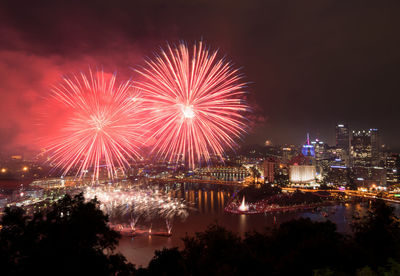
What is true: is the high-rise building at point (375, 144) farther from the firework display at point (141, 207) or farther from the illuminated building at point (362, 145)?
the firework display at point (141, 207)

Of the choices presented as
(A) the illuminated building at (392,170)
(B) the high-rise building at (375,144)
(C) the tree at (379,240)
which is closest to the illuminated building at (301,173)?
(A) the illuminated building at (392,170)

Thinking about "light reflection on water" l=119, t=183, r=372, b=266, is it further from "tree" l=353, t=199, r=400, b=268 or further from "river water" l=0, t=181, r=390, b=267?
"tree" l=353, t=199, r=400, b=268

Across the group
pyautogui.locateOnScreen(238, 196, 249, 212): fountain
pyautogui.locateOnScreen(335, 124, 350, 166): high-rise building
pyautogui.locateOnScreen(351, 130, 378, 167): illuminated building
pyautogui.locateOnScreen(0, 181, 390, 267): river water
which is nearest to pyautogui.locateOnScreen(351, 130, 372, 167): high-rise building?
pyautogui.locateOnScreen(351, 130, 378, 167): illuminated building

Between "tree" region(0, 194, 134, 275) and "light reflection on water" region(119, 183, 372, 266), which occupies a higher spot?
"tree" region(0, 194, 134, 275)

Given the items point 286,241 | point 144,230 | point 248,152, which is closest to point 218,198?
point 144,230

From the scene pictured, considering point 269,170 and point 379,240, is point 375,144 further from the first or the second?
point 379,240

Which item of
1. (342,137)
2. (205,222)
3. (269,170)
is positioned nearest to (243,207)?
(205,222)

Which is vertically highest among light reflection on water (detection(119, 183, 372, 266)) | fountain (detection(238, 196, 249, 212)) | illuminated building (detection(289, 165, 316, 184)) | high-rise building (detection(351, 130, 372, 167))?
high-rise building (detection(351, 130, 372, 167))
